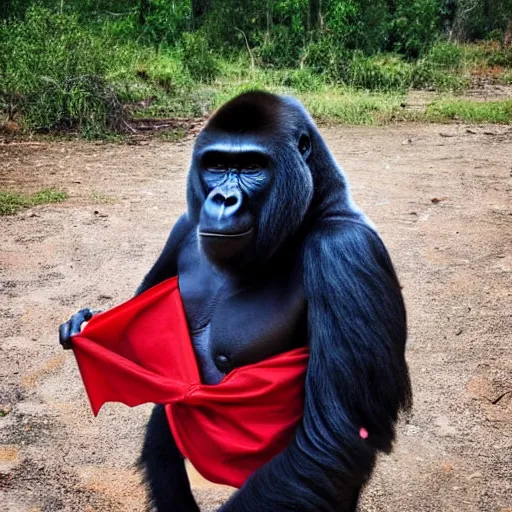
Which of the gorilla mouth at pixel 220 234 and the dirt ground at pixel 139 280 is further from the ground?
the gorilla mouth at pixel 220 234

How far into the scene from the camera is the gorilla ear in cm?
224

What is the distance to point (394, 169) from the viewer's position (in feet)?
26.5

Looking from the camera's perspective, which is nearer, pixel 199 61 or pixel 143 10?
pixel 199 61

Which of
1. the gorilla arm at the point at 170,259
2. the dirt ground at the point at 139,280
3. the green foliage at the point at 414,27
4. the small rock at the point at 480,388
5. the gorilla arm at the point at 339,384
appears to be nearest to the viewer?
the gorilla arm at the point at 339,384

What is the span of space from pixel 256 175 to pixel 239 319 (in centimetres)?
42

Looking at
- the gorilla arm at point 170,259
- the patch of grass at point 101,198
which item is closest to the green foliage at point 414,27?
the patch of grass at point 101,198

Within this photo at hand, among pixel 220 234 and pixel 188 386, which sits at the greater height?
pixel 220 234

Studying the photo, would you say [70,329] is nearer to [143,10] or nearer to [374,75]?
[374,75]

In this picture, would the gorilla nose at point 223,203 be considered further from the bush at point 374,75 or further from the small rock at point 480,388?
the bush at point 374,75

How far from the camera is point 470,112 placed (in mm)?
10922

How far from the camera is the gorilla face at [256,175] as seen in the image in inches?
84.0

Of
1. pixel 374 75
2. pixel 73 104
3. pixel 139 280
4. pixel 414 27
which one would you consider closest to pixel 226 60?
pixel 374 75

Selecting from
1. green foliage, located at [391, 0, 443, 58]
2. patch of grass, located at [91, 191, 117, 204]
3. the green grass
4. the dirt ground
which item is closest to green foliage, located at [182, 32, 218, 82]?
the dirt ground

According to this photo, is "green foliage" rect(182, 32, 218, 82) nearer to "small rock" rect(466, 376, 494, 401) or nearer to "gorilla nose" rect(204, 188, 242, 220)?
"small rock" rect(466, 376, 494, 401)
